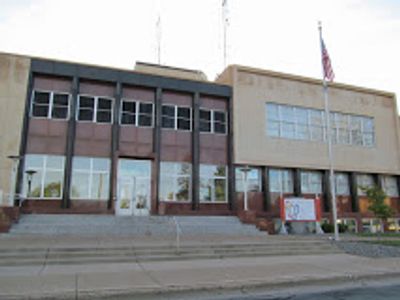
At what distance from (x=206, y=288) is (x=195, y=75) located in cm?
2084

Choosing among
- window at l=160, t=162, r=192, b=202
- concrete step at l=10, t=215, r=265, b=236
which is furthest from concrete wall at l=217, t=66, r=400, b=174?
concrete step at l=10, t=215, r=265, b=236

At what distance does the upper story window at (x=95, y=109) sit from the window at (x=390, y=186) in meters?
22.4

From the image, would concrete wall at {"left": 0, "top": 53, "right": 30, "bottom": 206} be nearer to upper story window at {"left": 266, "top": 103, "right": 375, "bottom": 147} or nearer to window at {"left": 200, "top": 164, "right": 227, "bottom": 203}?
window at {"left": 200, "top": 164, "right": 227, "bottom": 203}

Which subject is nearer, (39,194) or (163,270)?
(163,270)

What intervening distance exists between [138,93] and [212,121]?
17.7ft

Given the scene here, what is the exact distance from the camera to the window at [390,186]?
2898 centimetres

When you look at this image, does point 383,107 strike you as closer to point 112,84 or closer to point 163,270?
point 112,84

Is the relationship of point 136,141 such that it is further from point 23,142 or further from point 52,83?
point 23,142

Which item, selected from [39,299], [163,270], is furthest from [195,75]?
[39,299]

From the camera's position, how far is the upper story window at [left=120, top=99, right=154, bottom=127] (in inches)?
891

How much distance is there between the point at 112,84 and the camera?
2261 centimetres

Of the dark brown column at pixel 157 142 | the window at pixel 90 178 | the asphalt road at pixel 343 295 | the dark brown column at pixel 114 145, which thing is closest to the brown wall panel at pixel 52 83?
the dark brown column at pixel 114 145

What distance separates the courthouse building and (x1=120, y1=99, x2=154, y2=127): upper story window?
0.22 feet

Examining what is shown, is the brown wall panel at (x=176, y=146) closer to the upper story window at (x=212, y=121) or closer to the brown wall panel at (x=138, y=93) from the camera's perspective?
the upper story window at (x=212, y=121)
